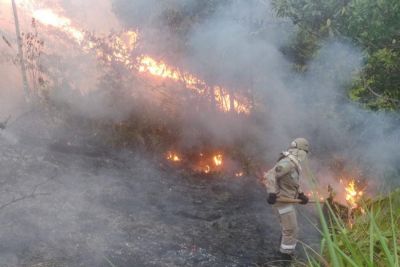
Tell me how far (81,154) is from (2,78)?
4.31 meters

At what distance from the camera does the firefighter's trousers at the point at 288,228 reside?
6070 millimetres

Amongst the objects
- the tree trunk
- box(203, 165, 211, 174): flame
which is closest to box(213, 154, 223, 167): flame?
box(203, 165, 211, 174): flame

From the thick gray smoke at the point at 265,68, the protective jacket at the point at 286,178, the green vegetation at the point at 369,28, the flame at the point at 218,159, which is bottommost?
the protective jacket at the point at 286,178

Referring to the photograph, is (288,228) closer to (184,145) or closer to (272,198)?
(272,198)

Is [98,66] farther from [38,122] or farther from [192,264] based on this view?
[192,264]

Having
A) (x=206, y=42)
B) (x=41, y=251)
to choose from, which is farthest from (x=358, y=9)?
(x=206, y=42)

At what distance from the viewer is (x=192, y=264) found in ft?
18.8

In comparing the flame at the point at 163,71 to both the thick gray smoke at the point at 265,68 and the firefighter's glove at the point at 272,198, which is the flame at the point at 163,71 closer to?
the thick gray smoke at the point at 265,68

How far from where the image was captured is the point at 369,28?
16.3 feet

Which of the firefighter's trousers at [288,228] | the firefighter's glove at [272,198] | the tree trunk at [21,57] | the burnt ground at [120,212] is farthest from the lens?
the tree trunk at [21,57]

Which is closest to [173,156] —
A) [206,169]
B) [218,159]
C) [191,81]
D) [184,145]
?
[184,145]

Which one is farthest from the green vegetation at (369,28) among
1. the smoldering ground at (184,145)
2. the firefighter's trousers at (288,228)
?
the firefighter's trousers at (288,228)

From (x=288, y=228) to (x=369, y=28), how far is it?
2891 millimetres

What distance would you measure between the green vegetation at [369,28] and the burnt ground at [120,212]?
2537 millimetres
